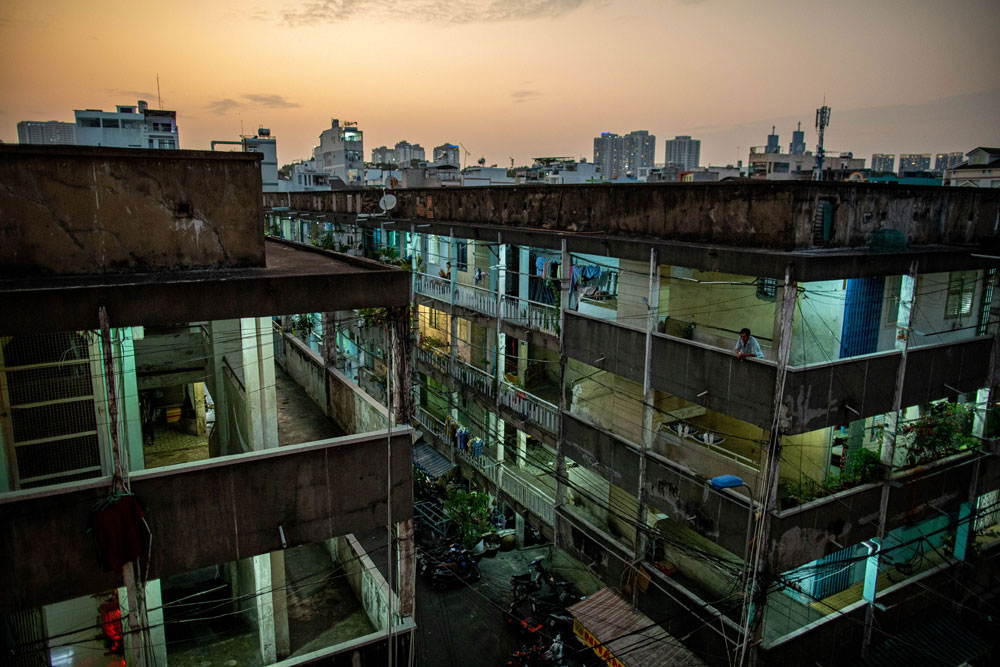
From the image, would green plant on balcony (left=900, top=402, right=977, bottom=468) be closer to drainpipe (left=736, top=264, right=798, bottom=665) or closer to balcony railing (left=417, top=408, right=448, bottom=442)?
drainpipe (left=736, top=264, right=798, bottom=665)

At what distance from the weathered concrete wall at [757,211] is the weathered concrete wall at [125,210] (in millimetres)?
11168

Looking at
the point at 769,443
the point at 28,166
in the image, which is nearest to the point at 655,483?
the point at 769,443

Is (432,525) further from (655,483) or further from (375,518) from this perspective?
(375,518)

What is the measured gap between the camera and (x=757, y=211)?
14.7m

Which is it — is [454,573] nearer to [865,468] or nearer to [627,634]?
[627,634]

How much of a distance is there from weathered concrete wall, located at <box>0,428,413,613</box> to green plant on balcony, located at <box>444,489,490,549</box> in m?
12.8

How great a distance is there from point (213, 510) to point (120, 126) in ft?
243

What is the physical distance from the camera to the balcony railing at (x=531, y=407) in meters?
20.9

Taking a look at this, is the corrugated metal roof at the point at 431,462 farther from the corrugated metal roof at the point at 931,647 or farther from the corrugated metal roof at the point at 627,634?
the corrugated metal roof at the point at 931,647

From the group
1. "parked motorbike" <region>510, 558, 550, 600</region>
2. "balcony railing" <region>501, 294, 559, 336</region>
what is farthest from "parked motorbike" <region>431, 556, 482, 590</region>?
"balcony railing" <region>501, 294, 559, 336</region>

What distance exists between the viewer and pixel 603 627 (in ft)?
55.0

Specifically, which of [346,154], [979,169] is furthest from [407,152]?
[979,169]

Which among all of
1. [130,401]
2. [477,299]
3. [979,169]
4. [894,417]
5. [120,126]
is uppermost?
[120,126]

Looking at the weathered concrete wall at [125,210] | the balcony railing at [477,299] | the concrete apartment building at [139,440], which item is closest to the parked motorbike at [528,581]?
the balcony railing at [477,299]
